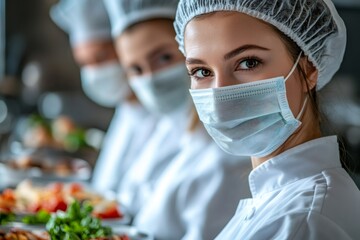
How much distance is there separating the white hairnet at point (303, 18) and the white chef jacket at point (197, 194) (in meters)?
0.65

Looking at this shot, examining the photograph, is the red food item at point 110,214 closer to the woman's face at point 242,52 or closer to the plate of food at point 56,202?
the plate of food at point 56,202

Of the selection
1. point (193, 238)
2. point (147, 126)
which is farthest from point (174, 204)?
point (147, 126)

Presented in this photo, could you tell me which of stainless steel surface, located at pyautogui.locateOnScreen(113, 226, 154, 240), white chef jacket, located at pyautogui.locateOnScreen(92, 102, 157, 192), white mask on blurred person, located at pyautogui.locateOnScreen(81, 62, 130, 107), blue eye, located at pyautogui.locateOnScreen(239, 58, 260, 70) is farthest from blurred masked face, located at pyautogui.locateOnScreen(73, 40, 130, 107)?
blue eye, located at pyautogui.locateOnScreen(239, 58, 260, 70)

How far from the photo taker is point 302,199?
4.31 ft

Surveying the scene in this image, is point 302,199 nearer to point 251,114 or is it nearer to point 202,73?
point 251,114

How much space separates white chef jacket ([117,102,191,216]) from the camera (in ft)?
8.71

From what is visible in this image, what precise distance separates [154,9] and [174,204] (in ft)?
2.64

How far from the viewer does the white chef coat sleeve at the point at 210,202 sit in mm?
1998

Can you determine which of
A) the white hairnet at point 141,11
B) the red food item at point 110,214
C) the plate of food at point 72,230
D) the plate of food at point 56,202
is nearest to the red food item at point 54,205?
the plate of food at point 56,202

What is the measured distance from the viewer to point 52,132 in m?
4.78

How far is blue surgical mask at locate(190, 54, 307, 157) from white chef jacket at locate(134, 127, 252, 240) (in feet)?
1.95

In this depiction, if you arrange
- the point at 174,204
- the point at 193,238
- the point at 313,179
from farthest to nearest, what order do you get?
the point at 174,204 → the point at 193,238 → the point at 313,179

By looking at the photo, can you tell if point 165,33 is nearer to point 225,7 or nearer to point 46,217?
point 46,217

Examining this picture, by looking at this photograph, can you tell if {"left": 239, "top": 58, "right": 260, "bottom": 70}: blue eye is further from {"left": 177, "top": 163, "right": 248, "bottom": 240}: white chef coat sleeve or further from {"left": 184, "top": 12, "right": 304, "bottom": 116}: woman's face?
{"left": 177, "top": 163, "right": 248, "bottom": 240}: white chef coat sleeve
